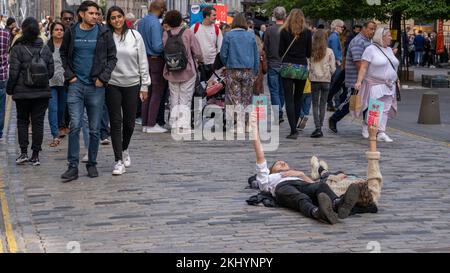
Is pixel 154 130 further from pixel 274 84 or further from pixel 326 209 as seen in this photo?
pixel 326 209

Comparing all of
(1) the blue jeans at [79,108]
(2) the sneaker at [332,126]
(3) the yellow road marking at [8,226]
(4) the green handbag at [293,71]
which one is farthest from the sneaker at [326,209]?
(2) the sneaker at [332,126]

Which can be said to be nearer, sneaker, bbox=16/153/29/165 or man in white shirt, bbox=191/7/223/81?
sneaker, bbox=16/153/29/165

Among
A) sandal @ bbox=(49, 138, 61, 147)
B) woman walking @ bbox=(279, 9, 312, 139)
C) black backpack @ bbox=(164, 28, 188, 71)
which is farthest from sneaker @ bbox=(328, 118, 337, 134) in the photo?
sandal @ bbox=(49, 138, 61, 147)

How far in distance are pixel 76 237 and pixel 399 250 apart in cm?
254

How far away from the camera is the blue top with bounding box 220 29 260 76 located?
1460 cm

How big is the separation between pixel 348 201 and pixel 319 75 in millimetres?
6965

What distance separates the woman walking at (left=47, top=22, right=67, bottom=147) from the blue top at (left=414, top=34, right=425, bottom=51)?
33192mm

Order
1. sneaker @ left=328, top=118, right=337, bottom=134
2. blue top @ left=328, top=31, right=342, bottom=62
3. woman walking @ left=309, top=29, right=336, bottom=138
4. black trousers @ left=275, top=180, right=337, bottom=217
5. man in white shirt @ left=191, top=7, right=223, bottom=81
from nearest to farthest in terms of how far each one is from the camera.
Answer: black trousers @ left=275, top=180, right=337, bottom=217
woman walking @ left=309, top=29, right=336, bottom=138
sneaker @ left=328, top=118, right=337, bottom=134
man in white shirt @ left=191, top=7, right=223, bottom=81
blue top @ left=328, top=31, right=342, bottom=62

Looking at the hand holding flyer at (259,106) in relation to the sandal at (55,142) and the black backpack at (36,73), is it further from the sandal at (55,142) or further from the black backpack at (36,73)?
the sandal at (55,142)

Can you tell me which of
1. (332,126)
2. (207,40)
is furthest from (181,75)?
(332,126)

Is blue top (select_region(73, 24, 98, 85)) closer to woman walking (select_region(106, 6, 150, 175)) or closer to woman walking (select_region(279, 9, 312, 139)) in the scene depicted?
woman walking (select_region(106, 6, 150, 175))

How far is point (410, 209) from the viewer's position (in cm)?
895

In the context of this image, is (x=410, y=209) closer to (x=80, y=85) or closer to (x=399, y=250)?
(x=399, y=250)
